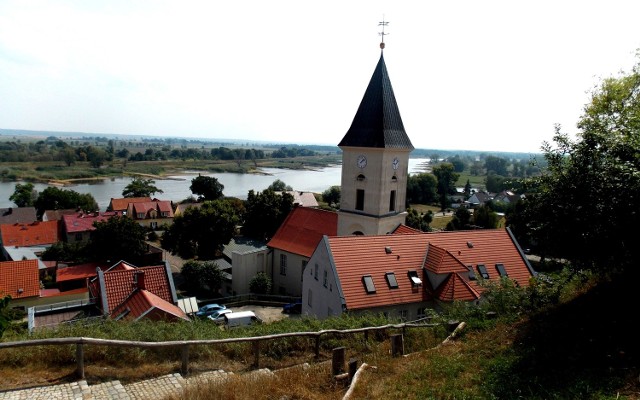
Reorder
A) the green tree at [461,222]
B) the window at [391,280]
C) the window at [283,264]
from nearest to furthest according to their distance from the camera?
the window at [391,280] < the window at [283,264] < the green tree at [461,222]

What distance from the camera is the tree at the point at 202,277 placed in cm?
3241

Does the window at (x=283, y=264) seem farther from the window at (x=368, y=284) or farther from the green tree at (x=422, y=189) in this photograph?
the green tree at (x=422, y=189)

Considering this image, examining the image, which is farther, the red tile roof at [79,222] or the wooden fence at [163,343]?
the red tile roof at [79,222]

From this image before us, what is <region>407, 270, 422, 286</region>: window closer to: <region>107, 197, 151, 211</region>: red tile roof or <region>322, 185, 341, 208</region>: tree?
<region>107, 197, 151, 211</region>: red tile roof

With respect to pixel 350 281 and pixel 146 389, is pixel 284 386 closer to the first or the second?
pixel 146 389

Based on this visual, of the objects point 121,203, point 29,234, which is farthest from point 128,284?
point 121,203

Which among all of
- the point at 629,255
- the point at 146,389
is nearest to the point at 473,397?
the point at 629,255

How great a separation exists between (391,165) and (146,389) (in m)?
18.8

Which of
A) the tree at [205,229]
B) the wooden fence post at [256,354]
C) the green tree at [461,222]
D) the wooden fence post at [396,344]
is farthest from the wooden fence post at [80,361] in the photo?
the green tree at [461,222]

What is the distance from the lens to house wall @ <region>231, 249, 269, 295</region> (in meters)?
31.2

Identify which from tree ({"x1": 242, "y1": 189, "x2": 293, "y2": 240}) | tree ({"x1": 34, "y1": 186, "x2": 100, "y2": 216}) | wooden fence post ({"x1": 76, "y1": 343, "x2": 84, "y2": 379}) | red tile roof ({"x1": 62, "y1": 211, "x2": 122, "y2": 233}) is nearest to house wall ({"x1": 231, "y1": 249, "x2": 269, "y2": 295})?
tree ({"x1": 242, "y1": 189, "x2": 293, "y2": 240})

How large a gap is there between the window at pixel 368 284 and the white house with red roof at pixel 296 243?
9900 millimetres

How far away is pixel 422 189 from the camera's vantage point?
90312 mm

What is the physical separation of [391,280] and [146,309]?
34.1 ft
